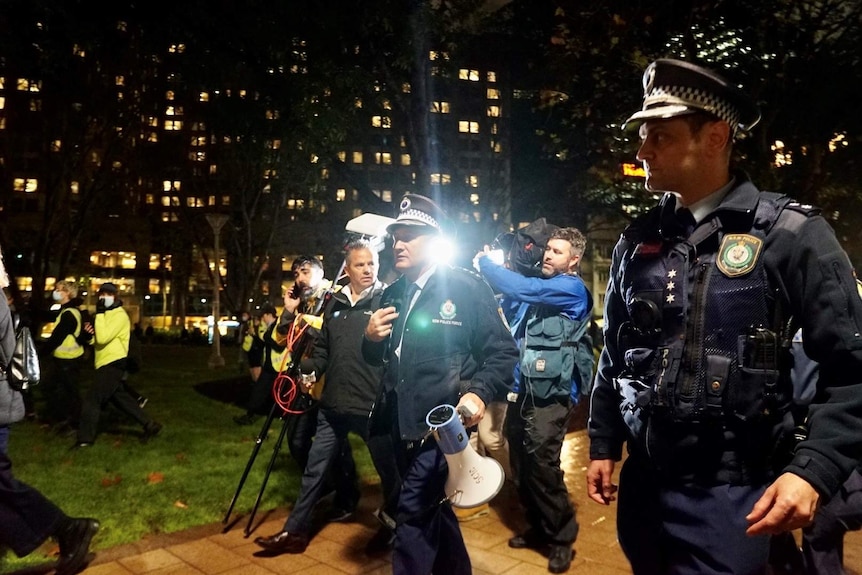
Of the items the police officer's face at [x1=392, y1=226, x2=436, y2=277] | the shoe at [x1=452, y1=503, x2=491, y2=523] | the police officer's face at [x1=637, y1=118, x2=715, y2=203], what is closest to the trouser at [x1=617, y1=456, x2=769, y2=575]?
the police officer's face at [x1=637, y1=118, x2=715, y2=203]

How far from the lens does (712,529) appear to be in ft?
6.31

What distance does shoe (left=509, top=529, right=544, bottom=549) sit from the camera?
478 centimetres

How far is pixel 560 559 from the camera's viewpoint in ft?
14.4

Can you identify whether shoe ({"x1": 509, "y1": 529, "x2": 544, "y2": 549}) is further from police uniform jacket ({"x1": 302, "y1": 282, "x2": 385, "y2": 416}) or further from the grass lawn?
the grass lawn

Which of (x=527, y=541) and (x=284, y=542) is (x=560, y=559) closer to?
(x=527, y=541)

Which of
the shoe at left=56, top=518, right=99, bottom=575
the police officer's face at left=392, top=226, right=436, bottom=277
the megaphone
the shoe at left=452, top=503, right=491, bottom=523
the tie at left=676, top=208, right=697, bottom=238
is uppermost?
the tie at left=676, top=208, right=697, bottom=238

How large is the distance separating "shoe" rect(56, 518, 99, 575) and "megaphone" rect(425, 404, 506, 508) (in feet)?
8.50

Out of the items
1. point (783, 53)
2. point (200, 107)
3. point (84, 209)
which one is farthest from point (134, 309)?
point (783, 53)

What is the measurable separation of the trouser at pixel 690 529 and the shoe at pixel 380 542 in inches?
111

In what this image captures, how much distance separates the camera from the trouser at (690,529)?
6.22ft

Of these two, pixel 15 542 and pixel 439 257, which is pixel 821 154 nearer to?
pixel 439 257

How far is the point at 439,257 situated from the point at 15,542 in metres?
3.00

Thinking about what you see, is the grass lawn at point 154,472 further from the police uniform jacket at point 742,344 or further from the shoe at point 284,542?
the police uniform jacket at point 742,344

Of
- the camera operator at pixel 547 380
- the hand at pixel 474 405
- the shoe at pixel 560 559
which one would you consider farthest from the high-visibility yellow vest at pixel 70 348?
the hand at pixel 474 405
